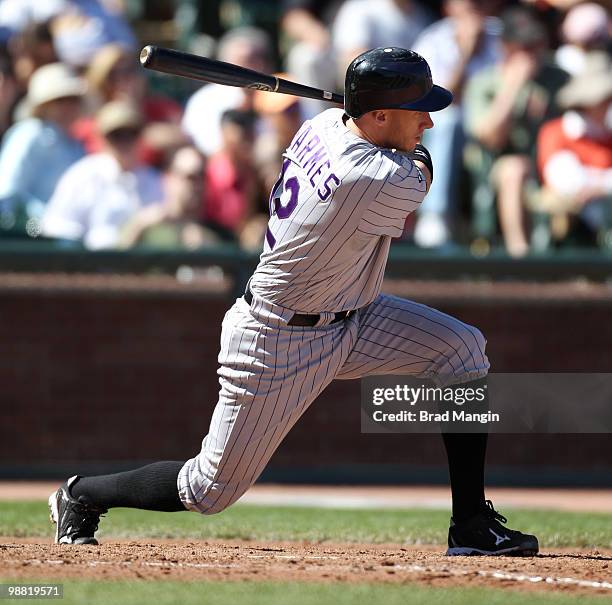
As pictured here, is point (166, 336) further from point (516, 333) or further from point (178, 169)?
point (516, 333)

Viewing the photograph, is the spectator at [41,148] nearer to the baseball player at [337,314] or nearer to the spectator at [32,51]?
the spectator at [32,51]

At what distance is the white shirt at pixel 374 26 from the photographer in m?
9.97

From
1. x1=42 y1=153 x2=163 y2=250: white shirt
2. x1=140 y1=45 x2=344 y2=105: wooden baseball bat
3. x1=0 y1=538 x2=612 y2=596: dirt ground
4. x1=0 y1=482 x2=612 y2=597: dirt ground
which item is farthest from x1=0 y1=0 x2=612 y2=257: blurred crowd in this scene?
x1=0 y1=538 x2=612 y2=596: dirt ground

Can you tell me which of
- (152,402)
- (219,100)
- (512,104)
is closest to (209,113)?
(219,100)

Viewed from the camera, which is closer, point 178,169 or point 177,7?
point 178,169

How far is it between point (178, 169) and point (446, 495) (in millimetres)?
2701

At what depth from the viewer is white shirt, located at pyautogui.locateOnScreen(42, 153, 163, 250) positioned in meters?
8.70

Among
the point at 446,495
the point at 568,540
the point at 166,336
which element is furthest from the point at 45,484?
the point at 568,540

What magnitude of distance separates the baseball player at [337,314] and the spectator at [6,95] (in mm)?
5149

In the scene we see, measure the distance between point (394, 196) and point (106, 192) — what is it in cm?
451

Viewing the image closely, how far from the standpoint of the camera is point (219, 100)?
31.9ft

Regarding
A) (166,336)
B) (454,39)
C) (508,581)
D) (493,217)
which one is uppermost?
(454,39)

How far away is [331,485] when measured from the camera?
8.68 meters

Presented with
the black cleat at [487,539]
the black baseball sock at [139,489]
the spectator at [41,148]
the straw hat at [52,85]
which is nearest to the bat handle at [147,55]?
the black baseball sock at [139,489]
